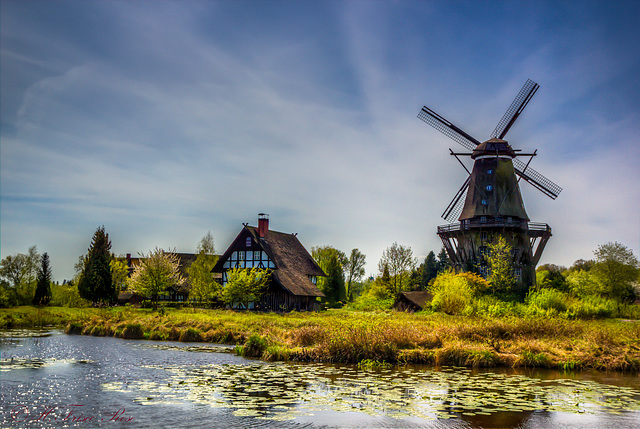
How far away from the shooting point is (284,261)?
4925 cm

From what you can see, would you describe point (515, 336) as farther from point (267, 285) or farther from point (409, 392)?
point (267, 285)

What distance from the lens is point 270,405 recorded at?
10.3 metres

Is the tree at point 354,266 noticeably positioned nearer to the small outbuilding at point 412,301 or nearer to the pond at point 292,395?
the small outbuilding at point 412,301

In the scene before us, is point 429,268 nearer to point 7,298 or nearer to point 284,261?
point 284,261

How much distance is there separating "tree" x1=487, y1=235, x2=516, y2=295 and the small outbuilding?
17.9 ft

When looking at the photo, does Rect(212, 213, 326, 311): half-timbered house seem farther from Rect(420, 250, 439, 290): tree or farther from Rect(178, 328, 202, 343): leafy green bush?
Rect(178, 328, 202, 343): leafy green bush

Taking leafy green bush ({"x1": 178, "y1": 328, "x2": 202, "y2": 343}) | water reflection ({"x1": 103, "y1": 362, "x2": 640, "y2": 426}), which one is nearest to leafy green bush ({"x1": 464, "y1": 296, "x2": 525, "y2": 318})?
leafy green bush ({"x1": 178, "y1": 328, "x2": 202, "y2": 343})

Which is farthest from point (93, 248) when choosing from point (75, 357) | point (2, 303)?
point (75, 357)

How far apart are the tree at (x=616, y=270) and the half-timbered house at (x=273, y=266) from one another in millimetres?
25097

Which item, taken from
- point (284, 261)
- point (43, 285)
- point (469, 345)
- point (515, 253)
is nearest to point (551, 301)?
point (515, 253)

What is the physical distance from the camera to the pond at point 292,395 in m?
9.32

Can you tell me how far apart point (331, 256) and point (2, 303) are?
3359 cm

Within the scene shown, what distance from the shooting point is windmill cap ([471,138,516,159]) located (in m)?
42.5

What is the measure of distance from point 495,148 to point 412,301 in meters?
14.8
